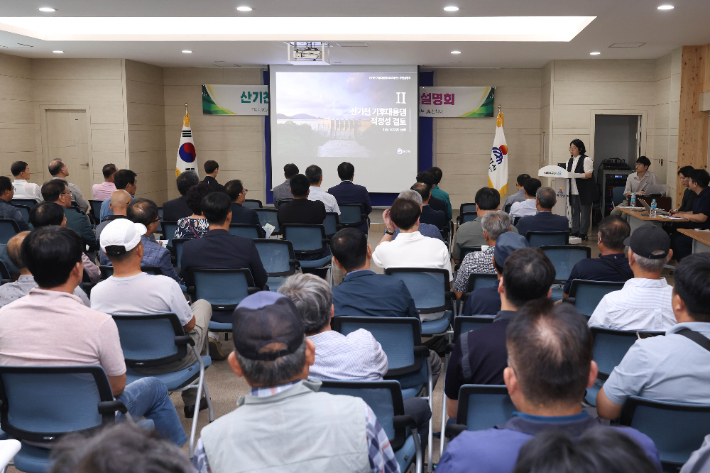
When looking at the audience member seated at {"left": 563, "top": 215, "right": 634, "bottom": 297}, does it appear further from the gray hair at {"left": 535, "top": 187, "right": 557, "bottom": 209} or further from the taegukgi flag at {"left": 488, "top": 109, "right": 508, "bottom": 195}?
the taegukgi flag at {"left": 488, "top": 109, "right": 508, "bottom": 195}

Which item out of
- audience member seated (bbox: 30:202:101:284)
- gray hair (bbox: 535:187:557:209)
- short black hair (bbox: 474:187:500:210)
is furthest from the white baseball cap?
gray hair (bbox: 535:187:557:209)

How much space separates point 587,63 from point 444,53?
268cm

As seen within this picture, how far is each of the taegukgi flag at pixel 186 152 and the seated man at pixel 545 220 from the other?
27.0ft

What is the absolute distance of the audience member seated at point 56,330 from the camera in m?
2.37

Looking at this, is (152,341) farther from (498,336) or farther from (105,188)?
(105,188)

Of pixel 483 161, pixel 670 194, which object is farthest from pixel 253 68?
pixel 670 194

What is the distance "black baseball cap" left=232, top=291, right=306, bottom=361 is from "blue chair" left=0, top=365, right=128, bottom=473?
0.99m

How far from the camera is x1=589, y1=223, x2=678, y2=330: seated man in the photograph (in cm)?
296

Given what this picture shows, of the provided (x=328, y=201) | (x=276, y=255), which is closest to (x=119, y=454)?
(x=276, y=255)

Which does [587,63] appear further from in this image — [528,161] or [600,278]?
[600,278]

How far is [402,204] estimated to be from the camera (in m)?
4.49

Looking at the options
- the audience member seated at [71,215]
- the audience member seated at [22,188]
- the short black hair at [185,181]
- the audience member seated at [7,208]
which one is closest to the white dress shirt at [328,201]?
the short black hair at [185,181]

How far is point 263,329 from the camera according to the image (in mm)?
1508

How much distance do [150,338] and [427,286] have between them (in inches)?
69.2
